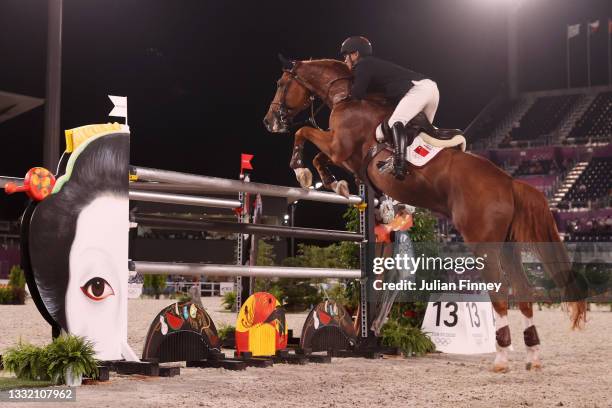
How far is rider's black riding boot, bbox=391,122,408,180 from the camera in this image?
12.3 ft

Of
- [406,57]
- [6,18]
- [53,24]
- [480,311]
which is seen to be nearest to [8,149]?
[6,18]

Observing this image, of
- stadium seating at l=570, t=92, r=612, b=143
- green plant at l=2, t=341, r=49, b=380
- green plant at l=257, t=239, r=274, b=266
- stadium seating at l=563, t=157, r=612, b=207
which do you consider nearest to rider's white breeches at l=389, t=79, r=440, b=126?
green plant at l=2, t=341, r=49, b=380

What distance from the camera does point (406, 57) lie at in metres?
19.9

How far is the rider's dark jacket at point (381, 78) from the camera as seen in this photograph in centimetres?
398

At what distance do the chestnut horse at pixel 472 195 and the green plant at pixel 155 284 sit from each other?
13.6 meters

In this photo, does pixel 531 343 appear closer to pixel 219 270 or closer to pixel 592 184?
pixel 219 270

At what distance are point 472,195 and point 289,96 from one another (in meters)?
1.29

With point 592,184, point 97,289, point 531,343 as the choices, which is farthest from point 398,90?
point 592,184

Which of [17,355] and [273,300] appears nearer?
[17,355]

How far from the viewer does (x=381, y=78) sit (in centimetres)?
405

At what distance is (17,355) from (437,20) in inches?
853

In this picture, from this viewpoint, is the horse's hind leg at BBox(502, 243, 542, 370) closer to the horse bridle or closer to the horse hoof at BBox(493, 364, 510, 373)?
the horse hoof at BBox(493, 364, 510, 373)

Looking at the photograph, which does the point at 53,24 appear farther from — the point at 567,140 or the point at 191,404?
the point at 567,140

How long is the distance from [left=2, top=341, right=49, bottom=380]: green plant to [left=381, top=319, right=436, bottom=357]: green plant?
248 centimetres
